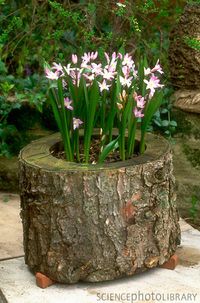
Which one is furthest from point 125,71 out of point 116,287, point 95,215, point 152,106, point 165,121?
point 165,121

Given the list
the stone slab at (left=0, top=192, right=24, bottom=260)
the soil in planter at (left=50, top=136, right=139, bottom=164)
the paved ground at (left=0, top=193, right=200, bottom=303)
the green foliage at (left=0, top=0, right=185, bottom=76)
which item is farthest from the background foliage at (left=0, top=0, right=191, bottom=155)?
the paved ground at (left=0, top=193, right=200, bottom=303)

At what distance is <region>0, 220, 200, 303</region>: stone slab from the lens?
301 cm

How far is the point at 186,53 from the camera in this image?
4246 mm

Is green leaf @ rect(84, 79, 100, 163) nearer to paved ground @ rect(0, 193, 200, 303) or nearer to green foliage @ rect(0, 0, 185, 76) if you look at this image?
paved ground @ rect(0, 193, 200, 303)

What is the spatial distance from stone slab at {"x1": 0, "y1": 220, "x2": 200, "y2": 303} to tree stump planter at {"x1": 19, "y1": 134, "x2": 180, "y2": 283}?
0.06 m

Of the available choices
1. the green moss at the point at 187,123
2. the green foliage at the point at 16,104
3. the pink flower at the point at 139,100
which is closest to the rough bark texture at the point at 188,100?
the green moss at the point at 187,123

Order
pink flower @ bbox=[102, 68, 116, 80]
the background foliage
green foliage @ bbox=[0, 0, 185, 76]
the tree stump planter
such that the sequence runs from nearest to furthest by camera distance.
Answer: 1. the tree stump planter
2. pink flower @ bbox=[102, 68, 116, 80]
3. the background foliage
4. green foliage @ bbox=[0, 0, 185, 76]

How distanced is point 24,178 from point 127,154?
522 millimetres

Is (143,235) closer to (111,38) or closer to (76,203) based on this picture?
(76,203)

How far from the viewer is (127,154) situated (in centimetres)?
323

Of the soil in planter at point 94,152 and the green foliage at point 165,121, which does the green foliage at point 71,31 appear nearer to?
the green foliage at point 165,121

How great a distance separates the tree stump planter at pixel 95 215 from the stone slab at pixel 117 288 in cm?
6

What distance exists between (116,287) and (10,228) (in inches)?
40.2

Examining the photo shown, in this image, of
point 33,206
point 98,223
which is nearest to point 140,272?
point 98,223
